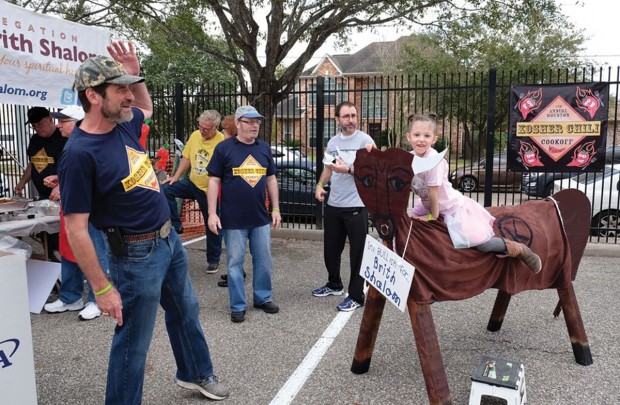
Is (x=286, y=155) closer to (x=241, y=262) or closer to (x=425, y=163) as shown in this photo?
(x=241, y=262)

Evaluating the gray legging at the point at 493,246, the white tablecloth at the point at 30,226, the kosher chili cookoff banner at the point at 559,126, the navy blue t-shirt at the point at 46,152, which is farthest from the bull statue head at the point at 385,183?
the kosher chili cookoff banner at the point at 559,126

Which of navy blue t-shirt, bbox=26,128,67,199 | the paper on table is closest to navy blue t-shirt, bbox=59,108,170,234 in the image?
the paper on table

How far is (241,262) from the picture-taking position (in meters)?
4.66

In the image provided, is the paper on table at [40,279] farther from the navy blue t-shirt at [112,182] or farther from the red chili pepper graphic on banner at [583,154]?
the red chili pepper graphic on banner at [583,154]

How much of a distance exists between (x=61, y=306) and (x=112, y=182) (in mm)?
3062

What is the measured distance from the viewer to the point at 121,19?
44.5 feet

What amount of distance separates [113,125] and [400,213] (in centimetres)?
166

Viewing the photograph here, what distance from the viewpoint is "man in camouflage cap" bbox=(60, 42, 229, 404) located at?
2.35 meters

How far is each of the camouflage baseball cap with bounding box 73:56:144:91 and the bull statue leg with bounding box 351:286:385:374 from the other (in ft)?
6.65

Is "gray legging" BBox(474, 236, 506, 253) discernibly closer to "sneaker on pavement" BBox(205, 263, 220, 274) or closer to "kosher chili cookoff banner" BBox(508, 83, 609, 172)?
"sneaker on pavement" BBox(205, 263, 220, 274)

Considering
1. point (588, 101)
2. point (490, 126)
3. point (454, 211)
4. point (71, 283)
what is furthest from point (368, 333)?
point (588, 101)

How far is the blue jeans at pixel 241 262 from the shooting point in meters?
4.62

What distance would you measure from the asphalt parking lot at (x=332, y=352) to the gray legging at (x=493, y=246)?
0.95 meters

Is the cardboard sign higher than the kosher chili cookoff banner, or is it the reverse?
the kosher chili cookoff banner
